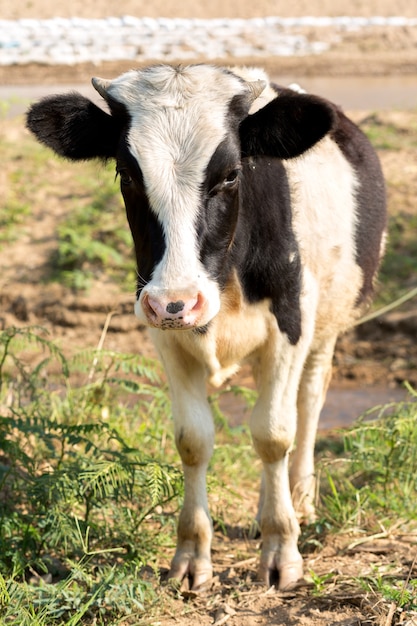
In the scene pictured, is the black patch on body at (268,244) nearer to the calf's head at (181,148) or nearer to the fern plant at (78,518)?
the calf's head at (181,148)

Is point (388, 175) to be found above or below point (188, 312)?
below

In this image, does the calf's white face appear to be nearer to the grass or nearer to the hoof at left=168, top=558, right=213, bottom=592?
the grass

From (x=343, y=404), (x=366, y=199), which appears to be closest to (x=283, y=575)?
(x=366, y=199)

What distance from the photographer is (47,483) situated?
16.1ft

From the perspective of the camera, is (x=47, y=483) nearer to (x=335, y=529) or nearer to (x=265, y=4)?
(x=335, y=529)

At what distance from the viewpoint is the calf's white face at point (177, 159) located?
13.4ft

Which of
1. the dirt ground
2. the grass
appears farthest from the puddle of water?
the grass

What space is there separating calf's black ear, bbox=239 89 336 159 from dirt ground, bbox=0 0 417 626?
2070mm

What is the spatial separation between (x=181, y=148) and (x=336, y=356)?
514 cm

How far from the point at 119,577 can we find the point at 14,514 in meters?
0.74

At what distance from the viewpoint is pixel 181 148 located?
4316 mm

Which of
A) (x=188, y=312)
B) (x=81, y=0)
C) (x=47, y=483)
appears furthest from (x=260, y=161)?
(x=81, y=0)

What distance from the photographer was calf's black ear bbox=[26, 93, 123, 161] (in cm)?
474

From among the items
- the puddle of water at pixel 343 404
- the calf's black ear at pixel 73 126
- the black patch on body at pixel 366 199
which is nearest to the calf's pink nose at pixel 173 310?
the calf's black ear at pixel 73 126
